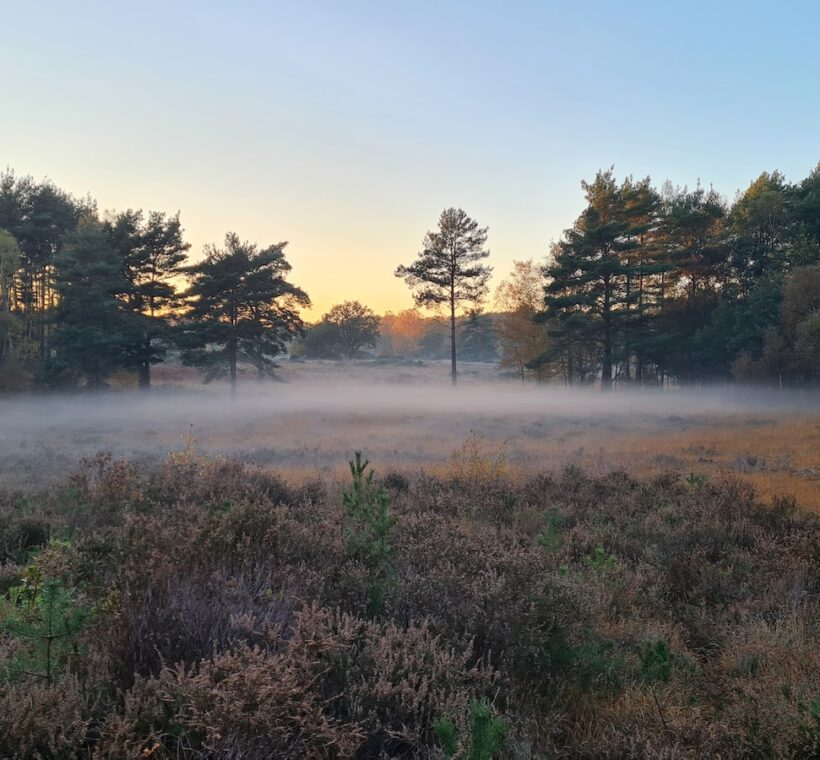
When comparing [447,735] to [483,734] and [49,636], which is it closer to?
[483,734]

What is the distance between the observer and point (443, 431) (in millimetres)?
20828

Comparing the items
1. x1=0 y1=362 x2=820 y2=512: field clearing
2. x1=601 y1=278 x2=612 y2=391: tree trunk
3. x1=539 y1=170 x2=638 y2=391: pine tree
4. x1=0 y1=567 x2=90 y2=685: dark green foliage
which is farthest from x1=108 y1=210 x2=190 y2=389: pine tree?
x1=0 y1=567 x2=90 y2=685: dark green foliage

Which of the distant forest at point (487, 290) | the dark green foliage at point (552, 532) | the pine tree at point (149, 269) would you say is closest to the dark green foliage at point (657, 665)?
the dark green foliage at point (552, 532)

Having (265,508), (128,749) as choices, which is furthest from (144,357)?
(128,749)

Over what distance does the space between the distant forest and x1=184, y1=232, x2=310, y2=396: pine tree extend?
91 mm

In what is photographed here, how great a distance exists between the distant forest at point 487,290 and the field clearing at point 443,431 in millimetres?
3193

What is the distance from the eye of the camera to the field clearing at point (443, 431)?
12.4 meters

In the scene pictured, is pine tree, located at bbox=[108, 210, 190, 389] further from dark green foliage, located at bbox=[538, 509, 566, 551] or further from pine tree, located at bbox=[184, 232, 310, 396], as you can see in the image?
dark green foliage, located at bbox=[538, 509, 566, 551]

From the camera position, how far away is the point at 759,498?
8.32m

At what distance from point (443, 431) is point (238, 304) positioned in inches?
755

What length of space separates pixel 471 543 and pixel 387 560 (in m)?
0.86

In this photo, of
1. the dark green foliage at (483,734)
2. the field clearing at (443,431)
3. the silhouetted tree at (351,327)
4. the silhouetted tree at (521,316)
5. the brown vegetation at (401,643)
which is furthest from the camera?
the silhouetted tree at (351,327)

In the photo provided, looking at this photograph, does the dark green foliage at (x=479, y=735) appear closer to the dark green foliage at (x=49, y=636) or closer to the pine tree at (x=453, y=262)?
the dark green foliage at (x=49, y=636)

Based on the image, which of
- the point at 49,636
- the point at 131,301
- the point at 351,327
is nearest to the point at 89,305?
the point at 131,301
